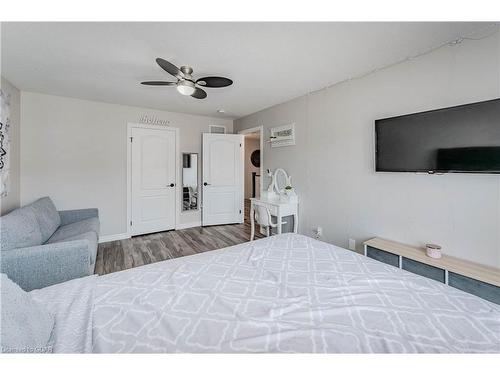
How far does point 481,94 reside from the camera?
169 centimetres

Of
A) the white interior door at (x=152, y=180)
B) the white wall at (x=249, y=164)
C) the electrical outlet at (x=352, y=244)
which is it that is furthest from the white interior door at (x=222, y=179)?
the white wall at (x=249, y=164)

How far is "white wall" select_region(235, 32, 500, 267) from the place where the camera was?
1707mm

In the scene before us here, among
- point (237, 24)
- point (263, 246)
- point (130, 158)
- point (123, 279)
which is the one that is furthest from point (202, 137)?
point (123, 279)

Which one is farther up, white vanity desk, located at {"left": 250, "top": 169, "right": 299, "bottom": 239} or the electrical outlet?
white vanity desk, located at {"left": 250, "top": 169, "right": 299, "bottom": 239}

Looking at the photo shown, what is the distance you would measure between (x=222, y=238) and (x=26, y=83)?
3412mm

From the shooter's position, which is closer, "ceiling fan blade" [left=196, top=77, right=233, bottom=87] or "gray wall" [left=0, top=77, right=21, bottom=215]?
"ceiling fan blade" [left=196, top=77, right=233, bottom=87]

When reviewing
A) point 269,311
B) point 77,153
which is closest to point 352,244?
point 269,311

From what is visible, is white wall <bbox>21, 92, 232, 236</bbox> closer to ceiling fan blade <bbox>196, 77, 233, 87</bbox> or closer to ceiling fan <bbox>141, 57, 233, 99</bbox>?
ceiling fan <bbox>141, 57, 233, 99</bbox>

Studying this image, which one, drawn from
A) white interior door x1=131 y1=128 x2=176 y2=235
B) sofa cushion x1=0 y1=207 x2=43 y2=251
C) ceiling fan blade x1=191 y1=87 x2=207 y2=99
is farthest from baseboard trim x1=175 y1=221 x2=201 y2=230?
ceiling fan blade x1=191 y1=87 x2=207 y2=99

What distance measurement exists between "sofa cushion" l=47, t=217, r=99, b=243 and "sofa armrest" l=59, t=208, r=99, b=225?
16cm

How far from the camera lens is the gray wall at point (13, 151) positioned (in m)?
2.59

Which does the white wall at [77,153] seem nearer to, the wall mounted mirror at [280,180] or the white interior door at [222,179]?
the white interior door at [222,179]

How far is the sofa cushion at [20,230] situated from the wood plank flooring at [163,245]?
2.52 feet
